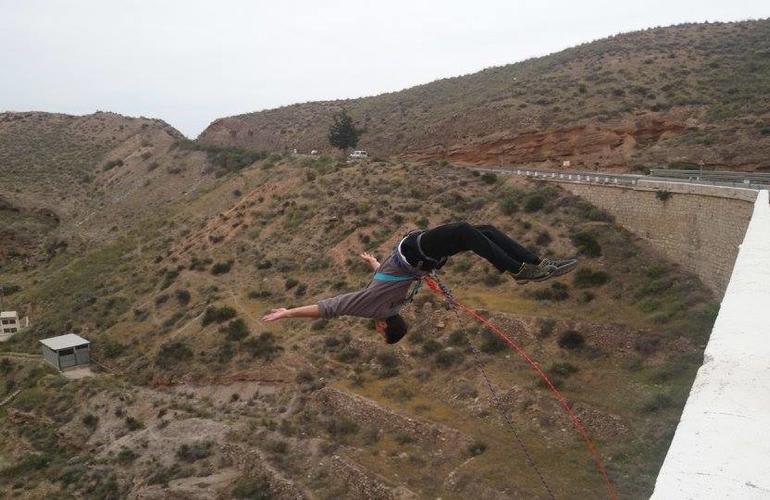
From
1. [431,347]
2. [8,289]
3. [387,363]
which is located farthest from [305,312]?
[8,289]

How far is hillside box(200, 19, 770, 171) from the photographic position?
36.7 metres

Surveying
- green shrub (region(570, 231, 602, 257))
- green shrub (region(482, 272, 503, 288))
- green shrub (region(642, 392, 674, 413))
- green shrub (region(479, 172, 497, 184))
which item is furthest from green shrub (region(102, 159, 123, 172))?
green shrub (region(642, 392, 674, 413))

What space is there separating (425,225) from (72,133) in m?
68.9

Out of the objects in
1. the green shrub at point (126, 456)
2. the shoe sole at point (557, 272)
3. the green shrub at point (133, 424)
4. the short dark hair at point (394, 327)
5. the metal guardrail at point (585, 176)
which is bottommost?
the green shrub at point (126, 456)

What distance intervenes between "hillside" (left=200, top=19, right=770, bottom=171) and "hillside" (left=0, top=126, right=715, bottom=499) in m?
8.50

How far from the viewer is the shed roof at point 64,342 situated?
32.6 meters

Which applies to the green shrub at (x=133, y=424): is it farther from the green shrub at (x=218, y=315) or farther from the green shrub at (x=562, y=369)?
the green shrub at (x=562, y=369)

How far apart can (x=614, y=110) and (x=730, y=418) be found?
139 ft

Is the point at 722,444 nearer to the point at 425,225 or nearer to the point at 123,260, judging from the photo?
the point at 425,225

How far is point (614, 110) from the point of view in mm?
42688

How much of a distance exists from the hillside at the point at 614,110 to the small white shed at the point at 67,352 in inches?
1136

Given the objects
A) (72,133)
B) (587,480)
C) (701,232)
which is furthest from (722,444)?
(72,133)

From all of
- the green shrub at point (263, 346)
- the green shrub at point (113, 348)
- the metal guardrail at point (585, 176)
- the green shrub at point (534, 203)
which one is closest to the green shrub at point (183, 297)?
the green shrub at point (113, 348)

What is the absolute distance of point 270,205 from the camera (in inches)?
1678
